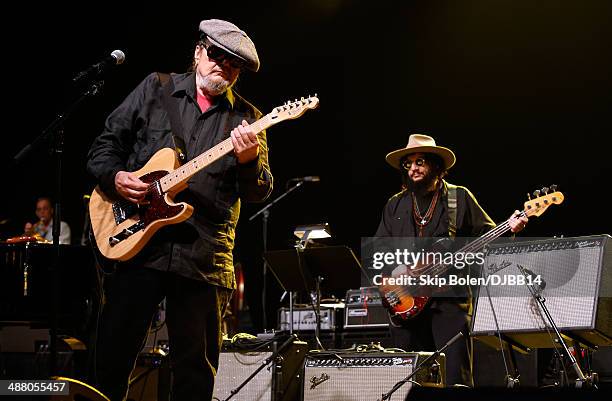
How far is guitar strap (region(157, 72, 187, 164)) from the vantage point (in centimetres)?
362

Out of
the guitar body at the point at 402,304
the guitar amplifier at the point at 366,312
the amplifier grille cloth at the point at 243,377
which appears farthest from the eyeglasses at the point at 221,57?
the guitar amplifier at the point at 366,312

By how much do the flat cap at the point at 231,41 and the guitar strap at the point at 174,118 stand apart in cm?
30

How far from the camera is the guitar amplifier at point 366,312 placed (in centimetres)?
761

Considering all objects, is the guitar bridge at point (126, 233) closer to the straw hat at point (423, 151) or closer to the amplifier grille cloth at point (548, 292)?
the amplifier grille cloth at point (548, 292)

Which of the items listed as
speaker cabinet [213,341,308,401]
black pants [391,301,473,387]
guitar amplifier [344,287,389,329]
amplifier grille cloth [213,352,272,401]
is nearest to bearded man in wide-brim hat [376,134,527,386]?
black pants [391,301,473,387]

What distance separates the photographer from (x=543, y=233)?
28.5 feet

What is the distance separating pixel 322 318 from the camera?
776 centimetres

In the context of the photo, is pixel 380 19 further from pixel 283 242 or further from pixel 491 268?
pixel 491 268

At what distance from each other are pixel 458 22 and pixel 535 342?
4630mm

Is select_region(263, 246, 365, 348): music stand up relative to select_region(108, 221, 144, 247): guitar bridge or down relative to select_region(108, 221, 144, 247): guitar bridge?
down

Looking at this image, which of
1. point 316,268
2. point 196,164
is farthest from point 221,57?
point 316,268

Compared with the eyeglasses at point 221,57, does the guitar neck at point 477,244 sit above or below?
below

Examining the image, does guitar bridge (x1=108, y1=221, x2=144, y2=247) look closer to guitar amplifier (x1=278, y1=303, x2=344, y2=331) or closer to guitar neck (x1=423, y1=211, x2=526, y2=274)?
guitar neck (x1=423, y1=211, x2=526, y2=274)

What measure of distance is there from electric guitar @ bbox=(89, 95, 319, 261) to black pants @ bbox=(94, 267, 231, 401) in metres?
0.13
